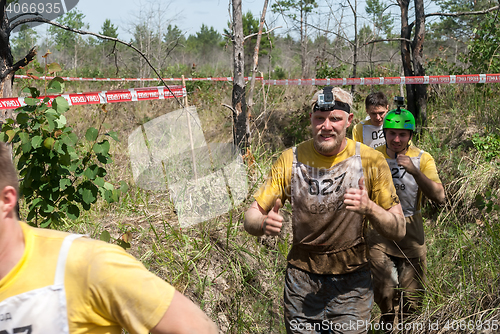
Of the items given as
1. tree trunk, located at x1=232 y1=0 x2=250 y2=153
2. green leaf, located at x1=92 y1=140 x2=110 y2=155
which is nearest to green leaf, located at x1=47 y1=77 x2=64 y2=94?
green leaf, located at x1=92 y1=140 x2=110 y2=155

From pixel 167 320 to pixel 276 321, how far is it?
3385mm

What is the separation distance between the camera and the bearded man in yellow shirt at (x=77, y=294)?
1.27 meters

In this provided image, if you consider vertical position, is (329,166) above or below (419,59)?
below

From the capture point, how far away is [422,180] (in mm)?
3574

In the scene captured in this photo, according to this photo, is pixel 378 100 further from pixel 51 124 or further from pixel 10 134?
pixel 10 134

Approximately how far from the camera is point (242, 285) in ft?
14.3

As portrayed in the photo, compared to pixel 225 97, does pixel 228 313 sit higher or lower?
lower

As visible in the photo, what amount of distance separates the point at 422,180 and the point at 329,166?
3.74 ft

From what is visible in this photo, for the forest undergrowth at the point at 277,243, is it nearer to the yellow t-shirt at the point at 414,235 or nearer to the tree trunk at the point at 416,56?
the yellow t-shirt at the point at 414,235

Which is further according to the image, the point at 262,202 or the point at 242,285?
the point at 242,285

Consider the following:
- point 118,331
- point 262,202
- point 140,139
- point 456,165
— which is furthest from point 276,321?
point 140,139

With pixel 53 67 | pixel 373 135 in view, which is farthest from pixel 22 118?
pixel 373 135

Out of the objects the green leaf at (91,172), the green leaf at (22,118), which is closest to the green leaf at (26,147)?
the green leaf at (22,118)

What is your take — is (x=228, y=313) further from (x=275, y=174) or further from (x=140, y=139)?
(x=140, y=139)
